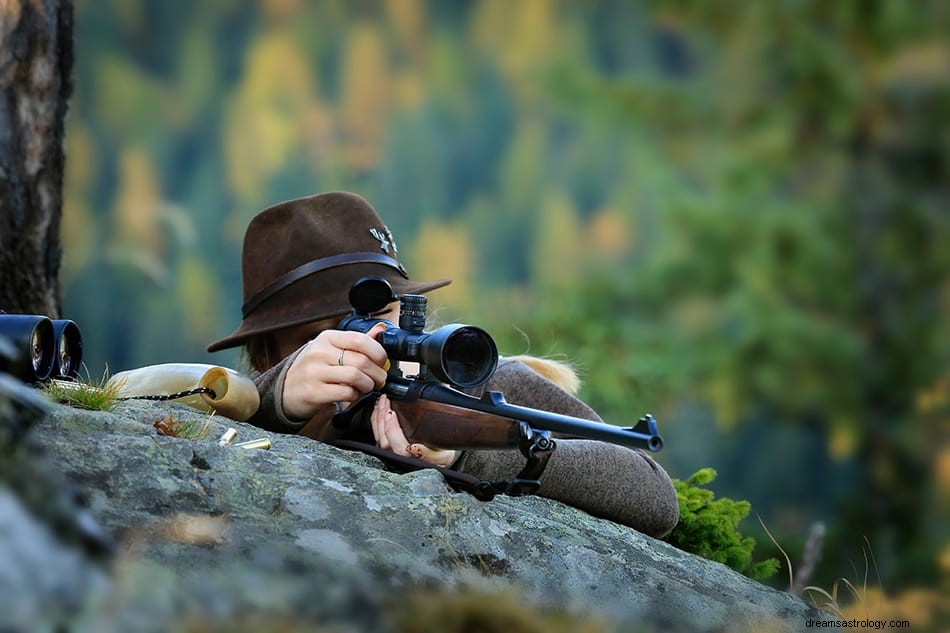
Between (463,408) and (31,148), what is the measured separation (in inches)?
100

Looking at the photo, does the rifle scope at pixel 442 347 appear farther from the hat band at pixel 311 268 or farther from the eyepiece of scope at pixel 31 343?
the eyepiece of scope at pixel 31 343

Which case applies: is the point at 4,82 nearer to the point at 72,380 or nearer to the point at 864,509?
the point at 72,380

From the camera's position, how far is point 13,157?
175 inches

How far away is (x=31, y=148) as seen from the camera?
4492 millimetres

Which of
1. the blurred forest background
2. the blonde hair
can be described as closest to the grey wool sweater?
the blonde hair

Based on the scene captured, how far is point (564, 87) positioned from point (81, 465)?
12.8 meters

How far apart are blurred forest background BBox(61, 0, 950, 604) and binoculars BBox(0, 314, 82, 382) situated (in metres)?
6.78

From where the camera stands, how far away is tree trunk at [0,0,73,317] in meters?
4.40

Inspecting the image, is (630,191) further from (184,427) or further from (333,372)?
(184,427)

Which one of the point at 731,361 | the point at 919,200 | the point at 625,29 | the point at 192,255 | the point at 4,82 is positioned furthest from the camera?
the point at 625,29

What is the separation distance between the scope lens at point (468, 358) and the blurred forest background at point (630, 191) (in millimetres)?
7034

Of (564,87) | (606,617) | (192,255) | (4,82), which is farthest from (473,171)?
(606,617)

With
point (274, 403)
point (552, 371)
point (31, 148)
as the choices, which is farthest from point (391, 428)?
point (31, 148)

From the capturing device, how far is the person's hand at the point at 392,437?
3.12 meters
